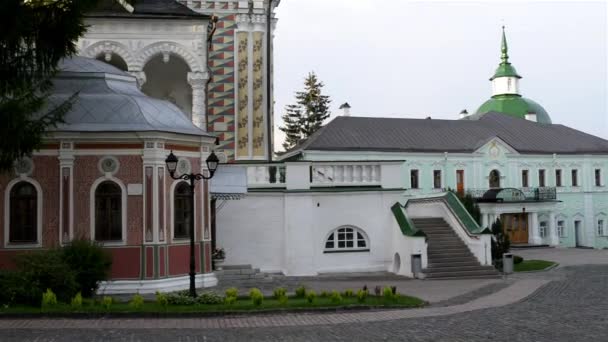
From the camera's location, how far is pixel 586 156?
45.9 metres

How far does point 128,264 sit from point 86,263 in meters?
2.01

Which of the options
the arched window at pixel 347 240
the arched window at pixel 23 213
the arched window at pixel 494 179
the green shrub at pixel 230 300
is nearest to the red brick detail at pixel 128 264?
the arched window at pixel 23 213

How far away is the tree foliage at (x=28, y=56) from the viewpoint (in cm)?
1466

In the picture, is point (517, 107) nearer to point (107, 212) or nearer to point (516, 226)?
point (516, 226)

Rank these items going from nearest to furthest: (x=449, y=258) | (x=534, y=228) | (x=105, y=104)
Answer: (x=105, y=104)
(x=449, y=258)
(x=534, y=228)

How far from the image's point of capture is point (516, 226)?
1681 inches

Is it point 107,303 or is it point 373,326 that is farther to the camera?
point 107,303

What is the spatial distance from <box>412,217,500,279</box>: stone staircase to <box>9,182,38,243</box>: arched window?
10.7m

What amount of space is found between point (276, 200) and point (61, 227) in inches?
258

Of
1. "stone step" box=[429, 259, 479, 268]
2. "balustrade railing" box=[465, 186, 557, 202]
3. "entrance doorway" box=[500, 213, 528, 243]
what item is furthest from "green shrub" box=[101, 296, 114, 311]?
"entrance doorway" box=[500, 213, 528, 243]

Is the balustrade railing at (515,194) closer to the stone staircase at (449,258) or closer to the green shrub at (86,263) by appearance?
the stone staircase at (449,258)

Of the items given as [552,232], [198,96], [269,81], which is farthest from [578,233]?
[198,96]

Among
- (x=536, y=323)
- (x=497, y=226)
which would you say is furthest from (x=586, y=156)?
(x=536, y=323)

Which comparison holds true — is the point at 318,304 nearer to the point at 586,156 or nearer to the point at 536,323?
the point at 536,323
